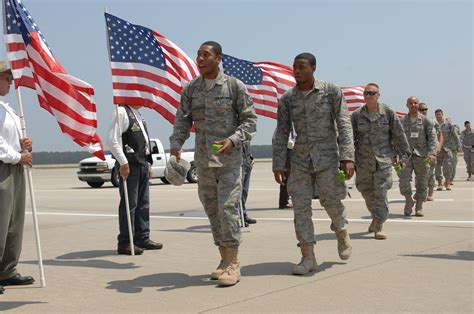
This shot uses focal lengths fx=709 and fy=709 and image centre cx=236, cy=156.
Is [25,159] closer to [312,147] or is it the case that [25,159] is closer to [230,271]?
[230,271]

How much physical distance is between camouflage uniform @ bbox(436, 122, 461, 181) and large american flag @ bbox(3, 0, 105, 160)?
47.2ft

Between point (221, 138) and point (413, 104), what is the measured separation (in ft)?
21.6

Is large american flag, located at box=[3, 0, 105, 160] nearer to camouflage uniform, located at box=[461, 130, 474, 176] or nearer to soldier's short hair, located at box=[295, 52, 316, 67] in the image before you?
soldier's short hair, located at box=[295, 52, 316, 67]

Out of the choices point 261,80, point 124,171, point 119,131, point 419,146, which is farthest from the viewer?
point 261,80

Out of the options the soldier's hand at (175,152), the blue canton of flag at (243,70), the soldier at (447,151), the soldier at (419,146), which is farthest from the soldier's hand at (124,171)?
the soldier at (447,151)

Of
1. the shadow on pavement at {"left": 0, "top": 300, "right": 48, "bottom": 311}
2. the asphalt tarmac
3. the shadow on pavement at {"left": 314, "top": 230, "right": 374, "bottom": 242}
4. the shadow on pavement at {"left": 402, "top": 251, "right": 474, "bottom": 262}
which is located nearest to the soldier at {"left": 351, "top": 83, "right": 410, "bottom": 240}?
the shadow on pavement at {"left": 314, "top": 230, "right": 374, "bottom": 242}

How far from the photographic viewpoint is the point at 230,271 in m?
6.30

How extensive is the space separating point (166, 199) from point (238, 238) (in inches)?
454

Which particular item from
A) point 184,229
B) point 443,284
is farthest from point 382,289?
point 184,229

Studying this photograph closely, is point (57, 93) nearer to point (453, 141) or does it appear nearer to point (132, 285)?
point (132, 285)

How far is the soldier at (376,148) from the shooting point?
9375mm

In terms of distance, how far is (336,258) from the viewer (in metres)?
7.60

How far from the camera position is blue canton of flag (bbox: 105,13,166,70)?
8.70 m

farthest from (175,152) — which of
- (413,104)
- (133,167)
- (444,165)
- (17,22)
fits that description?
(444,165)
